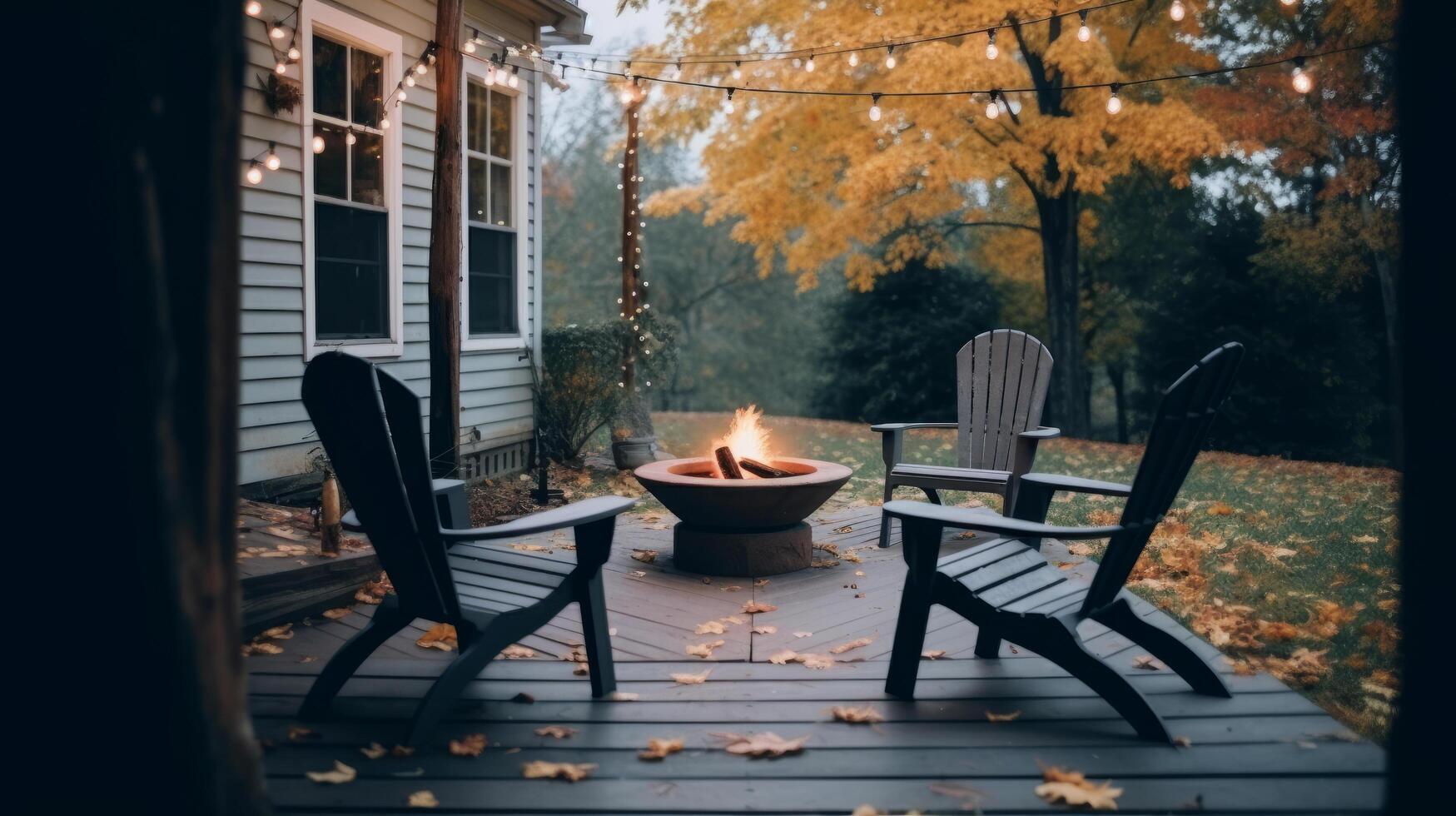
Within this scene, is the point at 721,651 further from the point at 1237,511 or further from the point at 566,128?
the point at 566,128

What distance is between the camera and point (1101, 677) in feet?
8.87

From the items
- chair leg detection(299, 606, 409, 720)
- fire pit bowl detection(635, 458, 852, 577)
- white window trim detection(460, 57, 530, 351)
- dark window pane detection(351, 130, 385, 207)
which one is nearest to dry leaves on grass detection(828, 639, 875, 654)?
fire pit bowl detection(635, 458, 852, 577)

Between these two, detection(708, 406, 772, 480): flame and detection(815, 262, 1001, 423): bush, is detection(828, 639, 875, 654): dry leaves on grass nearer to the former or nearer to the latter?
detection(708, 406, 772, 480): flame

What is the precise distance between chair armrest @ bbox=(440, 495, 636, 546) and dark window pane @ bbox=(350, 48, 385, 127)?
4.04m

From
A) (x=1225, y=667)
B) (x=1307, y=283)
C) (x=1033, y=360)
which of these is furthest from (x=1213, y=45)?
(x=1225, y=667)

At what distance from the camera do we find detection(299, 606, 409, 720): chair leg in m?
2.80

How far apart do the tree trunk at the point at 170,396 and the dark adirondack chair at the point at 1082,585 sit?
1.88 metres

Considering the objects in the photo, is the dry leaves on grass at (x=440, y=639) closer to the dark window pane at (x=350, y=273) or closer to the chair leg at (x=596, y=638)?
the chair leg at (x=596, y=638)

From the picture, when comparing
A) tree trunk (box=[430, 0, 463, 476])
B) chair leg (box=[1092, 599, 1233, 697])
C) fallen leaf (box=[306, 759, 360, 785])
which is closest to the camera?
fallen leaf (box=[306, 759, 360, 785])

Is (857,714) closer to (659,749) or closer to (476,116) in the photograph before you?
(659,749)

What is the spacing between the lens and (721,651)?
3.44 meters

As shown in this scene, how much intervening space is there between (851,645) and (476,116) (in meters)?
5.31

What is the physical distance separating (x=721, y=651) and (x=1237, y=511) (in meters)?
4.44

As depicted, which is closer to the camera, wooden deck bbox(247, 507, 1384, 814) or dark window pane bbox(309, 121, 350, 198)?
wooden deck bbox(247, 507, 1384, 814)
